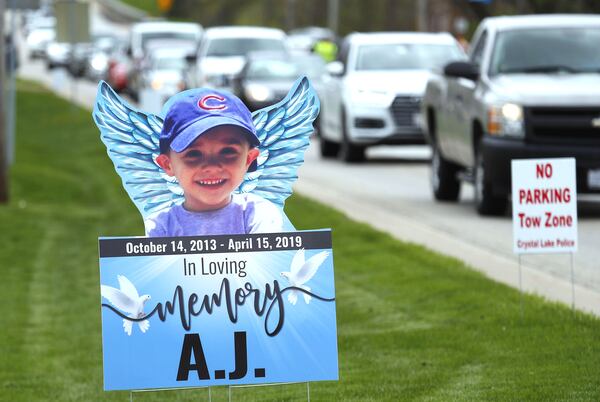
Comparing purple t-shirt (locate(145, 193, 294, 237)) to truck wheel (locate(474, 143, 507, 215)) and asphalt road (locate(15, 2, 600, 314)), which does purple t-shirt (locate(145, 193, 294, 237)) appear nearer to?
asphalt road (locate(15, 2, 600, 314))

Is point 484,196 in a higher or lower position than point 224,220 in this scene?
lower

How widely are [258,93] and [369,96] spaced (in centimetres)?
852

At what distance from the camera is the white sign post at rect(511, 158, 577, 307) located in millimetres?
10836

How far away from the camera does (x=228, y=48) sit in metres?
41.8

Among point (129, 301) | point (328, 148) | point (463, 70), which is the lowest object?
point (129, 301)

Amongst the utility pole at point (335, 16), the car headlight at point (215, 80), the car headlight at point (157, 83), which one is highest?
the utility pole at point (335, 16)

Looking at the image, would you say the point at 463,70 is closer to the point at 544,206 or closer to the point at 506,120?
the point at 506,120

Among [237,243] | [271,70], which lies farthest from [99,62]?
[237,243]

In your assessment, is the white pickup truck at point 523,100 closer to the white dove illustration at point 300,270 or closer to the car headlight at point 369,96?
the car headlight at point 369,96

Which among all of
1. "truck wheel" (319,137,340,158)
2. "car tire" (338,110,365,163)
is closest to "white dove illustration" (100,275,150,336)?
"car tire" (338,110,365,163)

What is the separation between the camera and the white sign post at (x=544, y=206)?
1084 cm

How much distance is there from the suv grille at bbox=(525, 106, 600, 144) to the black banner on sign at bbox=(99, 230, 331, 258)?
10881mm

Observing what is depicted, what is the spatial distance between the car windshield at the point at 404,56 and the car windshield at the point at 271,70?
8649 mm

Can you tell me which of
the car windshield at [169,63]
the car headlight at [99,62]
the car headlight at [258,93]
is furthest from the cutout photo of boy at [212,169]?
the car headlight at [99,62]
